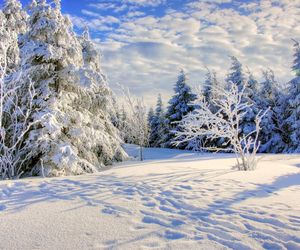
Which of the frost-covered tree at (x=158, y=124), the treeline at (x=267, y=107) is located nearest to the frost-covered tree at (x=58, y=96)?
the treeline at (x=267, y=107)

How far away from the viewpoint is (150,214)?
18.6 ft

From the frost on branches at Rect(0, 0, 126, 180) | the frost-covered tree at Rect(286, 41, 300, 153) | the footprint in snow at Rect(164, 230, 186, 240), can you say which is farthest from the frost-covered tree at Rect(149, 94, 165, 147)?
the footprint in snow at Rect(164, 230, 186, 240)

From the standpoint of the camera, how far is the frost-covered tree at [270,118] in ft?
96.4

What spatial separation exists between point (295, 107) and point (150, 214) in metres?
25.4

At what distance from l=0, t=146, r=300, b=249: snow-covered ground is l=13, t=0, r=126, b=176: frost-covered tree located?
2.37 metres

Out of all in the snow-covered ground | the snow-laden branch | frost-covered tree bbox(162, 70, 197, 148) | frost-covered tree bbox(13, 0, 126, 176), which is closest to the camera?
the snow-covered ground

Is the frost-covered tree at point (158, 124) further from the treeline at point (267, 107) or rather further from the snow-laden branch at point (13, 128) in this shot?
the snow-laden branch at point (13, 128)

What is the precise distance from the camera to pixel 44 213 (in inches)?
227

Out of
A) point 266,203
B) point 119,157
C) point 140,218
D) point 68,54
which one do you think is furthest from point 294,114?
point 140,218

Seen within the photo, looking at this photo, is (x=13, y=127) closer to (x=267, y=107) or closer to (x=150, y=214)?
(x=150, y=214)

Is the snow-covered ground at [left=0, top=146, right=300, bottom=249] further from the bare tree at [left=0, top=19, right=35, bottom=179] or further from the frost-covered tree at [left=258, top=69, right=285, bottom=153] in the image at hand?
the frost-covered tree at [left=258, top=69, right=285, bottom=153]

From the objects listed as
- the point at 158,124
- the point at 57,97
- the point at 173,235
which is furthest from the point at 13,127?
the point at 158,124

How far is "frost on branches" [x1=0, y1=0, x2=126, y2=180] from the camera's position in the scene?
11000mm

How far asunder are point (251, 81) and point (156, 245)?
28.9 m
